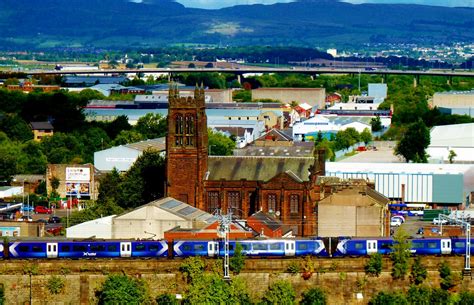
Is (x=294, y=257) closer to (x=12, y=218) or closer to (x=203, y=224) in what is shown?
(x=203, y=224)

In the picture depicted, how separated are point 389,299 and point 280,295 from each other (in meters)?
2.74

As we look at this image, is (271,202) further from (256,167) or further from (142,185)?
(142,185)

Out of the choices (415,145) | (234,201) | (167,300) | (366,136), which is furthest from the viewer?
(366,136)

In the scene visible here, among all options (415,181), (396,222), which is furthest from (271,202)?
(415,181)

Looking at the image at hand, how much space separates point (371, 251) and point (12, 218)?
61.8ft

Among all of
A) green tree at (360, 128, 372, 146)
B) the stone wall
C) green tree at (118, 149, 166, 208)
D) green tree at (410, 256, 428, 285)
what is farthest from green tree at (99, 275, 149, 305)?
green tree at (360, 128, 372, 146)

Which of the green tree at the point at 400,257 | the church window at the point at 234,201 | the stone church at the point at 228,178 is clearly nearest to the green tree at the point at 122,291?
the green tree at the point at 400,257

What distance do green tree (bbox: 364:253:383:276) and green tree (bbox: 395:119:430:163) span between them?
117 ft

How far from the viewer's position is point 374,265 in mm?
38094

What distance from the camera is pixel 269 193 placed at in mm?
49344

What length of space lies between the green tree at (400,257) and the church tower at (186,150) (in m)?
12.4

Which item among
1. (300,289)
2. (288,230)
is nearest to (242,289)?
(300,289)

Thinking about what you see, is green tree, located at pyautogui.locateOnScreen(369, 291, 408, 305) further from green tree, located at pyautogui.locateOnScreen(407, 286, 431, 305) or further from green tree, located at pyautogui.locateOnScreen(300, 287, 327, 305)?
green tree, located at pyautogui.locateOnScreen(300, 287, 327, 305)

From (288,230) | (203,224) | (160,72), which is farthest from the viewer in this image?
(160,72)
